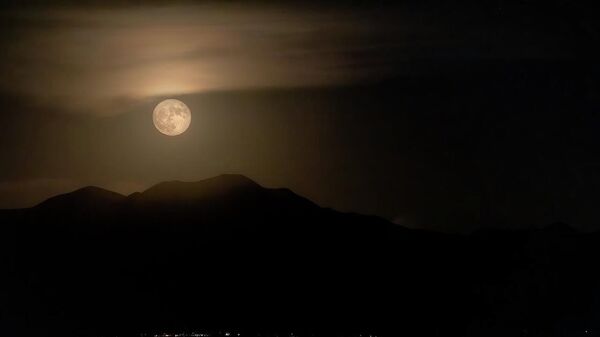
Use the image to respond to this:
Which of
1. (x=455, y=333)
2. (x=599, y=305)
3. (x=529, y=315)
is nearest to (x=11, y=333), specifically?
(x=455, y=333)

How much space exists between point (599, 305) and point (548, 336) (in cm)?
2850

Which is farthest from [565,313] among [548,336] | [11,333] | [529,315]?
[11,333]

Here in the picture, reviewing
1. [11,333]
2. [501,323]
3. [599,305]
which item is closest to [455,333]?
[501,323]

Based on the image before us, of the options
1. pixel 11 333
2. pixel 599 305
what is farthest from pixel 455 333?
pixel 11 333

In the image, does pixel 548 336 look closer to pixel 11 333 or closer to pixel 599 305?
pixel 599 305

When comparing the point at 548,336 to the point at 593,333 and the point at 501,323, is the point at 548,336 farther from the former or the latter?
the point at 501,323

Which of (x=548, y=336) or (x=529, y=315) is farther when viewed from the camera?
(x=529, y=315)

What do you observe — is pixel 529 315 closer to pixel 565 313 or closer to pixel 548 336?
pixel 565 313

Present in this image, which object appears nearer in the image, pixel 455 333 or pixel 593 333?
pixel 593 333

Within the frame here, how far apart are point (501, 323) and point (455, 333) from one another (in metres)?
12.2

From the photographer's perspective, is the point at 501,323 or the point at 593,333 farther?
the point at 501,323

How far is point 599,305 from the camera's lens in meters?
198

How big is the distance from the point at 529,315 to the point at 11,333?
107 m

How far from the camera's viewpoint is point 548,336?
17475 centimetres
